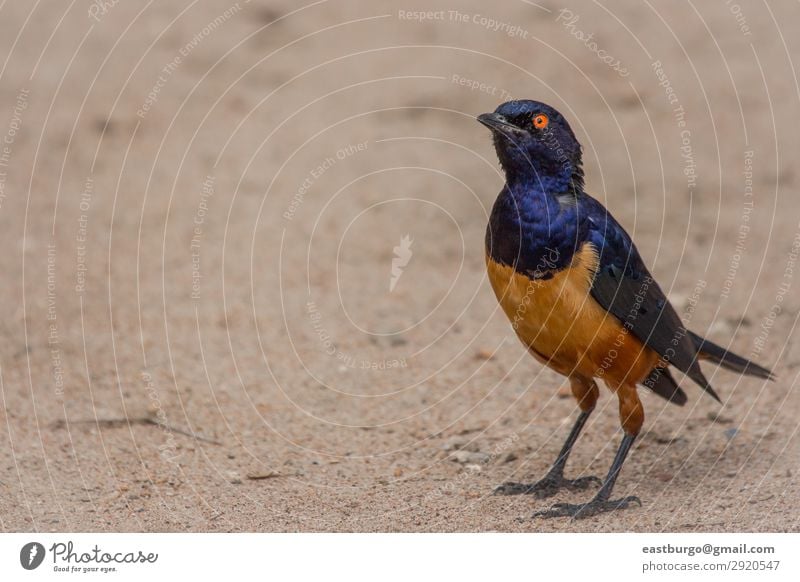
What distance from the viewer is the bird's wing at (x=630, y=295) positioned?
670 cm

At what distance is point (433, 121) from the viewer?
13.9m

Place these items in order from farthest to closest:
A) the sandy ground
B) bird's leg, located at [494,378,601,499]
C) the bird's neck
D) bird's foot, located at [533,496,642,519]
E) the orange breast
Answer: the sandy ground < bird's leg, located at [494,378,601,499] < bird's foot, located at [533,496,642,519] < the bird's neck < the orange breast

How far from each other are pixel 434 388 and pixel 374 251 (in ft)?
9.86

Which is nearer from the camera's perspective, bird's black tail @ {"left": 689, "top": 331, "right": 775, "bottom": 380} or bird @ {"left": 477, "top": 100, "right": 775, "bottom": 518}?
bird @ {"left": 477, "top": 100, "right": 775, "bottom": 518}

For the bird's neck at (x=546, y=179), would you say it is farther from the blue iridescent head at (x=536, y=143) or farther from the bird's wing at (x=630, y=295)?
the bird's wing at (x=630, y=295)

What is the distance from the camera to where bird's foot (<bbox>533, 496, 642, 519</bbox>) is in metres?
6.93

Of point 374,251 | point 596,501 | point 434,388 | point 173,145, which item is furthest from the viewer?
point 173,145

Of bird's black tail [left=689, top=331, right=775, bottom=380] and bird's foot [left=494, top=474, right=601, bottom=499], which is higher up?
bird's black tail [left=689, top=331, right=775, bottom=380]

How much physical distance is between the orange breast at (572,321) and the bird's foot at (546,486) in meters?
1.00

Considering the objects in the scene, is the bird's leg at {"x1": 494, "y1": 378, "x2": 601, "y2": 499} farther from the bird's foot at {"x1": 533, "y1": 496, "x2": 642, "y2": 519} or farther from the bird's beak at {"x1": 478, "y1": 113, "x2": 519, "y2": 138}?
the bird's beak at {"x1": 478, "y1": 113, "x2": 519, "y2": 138}

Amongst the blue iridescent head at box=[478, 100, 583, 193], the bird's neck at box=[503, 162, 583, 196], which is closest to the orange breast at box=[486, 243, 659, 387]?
the bird's neck at box=[503, 162, 583, 196]
